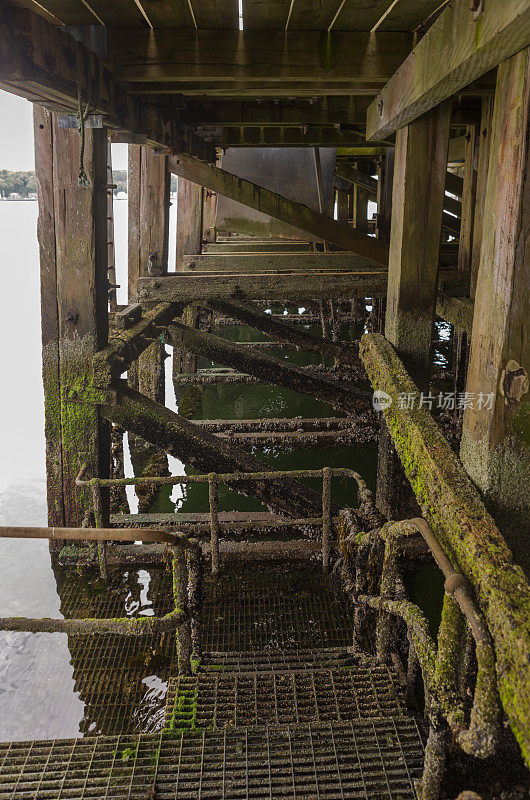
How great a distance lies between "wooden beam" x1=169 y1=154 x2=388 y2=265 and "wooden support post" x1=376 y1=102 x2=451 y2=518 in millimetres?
2139

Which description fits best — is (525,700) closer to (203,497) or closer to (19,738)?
(19,738)

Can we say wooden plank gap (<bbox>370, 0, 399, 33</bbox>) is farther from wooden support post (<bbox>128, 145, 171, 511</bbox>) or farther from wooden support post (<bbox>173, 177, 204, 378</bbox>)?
wooden support post (<bbox>173, 177, 204, 378</bbox>)

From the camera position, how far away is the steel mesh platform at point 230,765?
198 cm

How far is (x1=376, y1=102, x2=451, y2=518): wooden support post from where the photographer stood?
10.7 ft

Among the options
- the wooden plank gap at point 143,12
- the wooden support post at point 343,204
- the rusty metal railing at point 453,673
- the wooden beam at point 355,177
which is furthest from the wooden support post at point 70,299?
the wooden support post at point 343,204

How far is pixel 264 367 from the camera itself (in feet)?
Result: 17.3

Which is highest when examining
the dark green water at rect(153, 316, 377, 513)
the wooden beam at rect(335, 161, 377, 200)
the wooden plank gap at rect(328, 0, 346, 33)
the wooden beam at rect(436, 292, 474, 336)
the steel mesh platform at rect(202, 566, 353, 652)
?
the wooden beam at rect(335, 161, 377, 200)

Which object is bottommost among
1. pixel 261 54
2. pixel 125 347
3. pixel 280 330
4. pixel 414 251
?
pixel 280 330

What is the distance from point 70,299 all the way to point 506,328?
277 centimetres

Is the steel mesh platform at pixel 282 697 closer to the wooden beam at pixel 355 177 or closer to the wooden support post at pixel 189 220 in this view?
the wooden support post at pixel 189 220

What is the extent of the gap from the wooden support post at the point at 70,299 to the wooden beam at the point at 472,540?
1.92 m

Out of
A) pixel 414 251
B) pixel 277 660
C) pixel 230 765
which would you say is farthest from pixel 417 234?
pixel 230 765

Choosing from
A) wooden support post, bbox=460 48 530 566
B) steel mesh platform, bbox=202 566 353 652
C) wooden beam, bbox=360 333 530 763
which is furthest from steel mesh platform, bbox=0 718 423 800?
steel mesh platform, bbox=202 566 353 652

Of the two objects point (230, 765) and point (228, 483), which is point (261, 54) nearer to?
point (228, 483)
